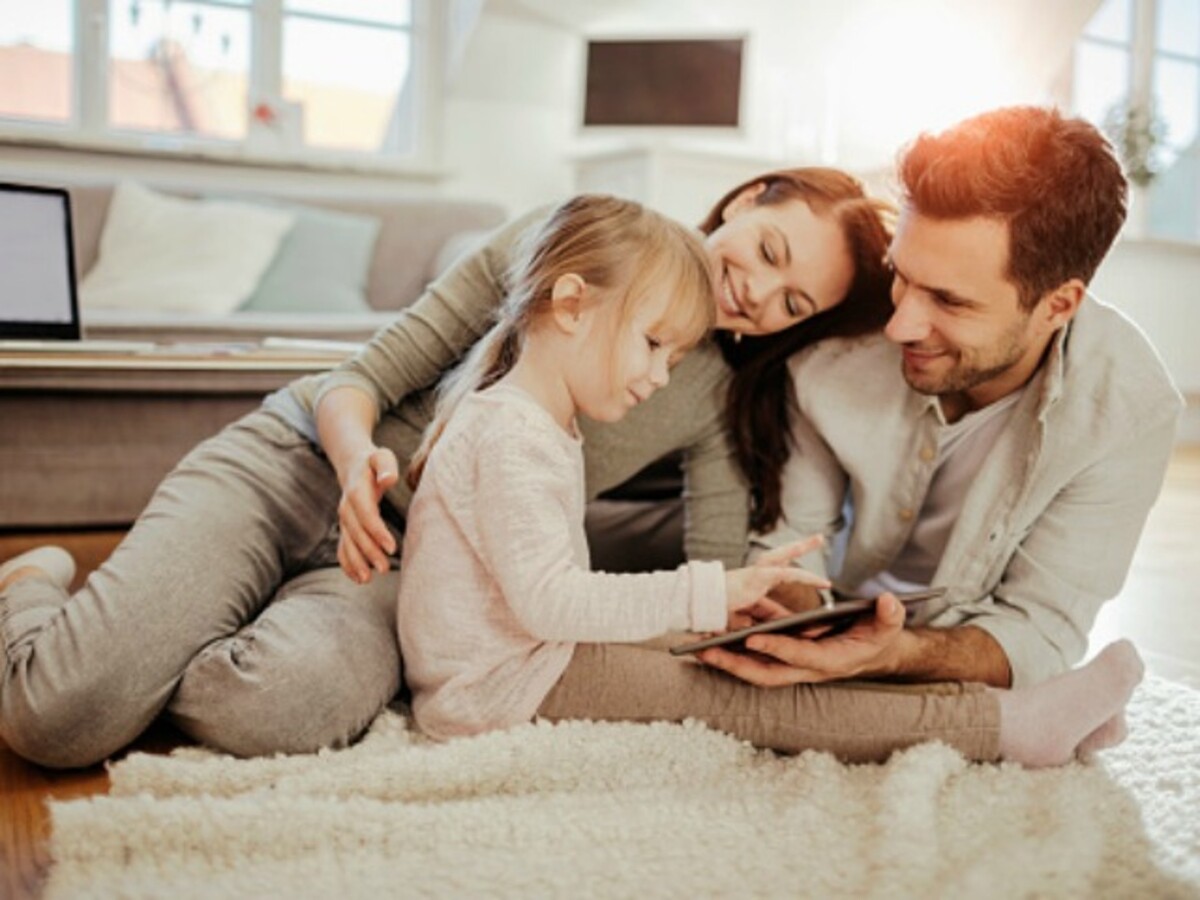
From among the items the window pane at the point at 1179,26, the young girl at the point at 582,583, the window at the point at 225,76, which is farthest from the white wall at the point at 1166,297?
the young girl at the point at 582,583

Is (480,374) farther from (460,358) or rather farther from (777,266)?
(777,266)

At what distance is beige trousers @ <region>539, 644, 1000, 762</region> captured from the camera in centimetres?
118

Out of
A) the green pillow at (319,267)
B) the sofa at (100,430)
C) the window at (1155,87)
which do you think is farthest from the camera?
the window at (1155,87)

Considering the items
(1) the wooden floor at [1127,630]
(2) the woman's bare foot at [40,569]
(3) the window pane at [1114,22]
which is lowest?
(1) the wooden floor at [1127,630]

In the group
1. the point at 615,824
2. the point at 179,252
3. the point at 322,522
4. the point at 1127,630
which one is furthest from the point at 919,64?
the point at 615,824

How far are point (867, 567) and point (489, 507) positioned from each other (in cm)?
63

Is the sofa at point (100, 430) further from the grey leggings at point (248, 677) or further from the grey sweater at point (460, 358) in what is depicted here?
the grey leggings at point (248, 677)

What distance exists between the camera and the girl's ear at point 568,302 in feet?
3.70

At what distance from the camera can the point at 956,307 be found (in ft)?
4.11

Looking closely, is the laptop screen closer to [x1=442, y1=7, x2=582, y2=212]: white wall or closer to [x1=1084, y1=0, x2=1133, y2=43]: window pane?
[x1=442, y1=7, x2=582, y2=212]: white wall

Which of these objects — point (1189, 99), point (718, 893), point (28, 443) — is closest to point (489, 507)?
point (718, 893)

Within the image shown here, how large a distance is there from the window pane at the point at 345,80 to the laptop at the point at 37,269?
189cm

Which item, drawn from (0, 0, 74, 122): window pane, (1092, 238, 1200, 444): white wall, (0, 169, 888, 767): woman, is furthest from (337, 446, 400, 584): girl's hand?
(1092, 238, 1200, 444): white wall

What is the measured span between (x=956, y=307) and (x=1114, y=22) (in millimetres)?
4344
